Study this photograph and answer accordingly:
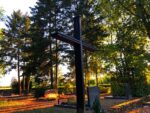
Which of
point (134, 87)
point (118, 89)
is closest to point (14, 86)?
point (118, 89)

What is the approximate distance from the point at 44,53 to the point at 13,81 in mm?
8111

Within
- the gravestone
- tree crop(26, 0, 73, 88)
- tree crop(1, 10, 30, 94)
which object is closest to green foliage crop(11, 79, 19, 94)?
tree crop(1, 10, 30, 94)

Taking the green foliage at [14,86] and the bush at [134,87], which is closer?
the bush at [134,87]

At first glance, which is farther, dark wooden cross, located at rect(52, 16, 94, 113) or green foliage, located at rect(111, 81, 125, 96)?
green foliage, located at rect(111, 81, 125, 96)

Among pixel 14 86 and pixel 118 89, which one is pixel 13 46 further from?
pixel 118 89

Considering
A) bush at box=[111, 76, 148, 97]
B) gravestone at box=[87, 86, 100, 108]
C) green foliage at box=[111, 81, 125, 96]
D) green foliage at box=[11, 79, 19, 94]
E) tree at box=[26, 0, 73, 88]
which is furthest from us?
green foliage at box=[11, 79, 19, 94]

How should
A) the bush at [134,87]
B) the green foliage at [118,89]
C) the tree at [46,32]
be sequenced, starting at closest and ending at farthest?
the bush at [134,87] < the green foliage at [118,89] < the tree at [46,32]

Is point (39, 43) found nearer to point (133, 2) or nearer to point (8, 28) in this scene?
point (8, 28)

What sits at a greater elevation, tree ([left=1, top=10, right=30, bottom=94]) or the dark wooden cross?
tree ([left=1, top=10, right=30, bottom=94])

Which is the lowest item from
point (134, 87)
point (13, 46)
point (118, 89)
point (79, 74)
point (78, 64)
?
point (118, 89)

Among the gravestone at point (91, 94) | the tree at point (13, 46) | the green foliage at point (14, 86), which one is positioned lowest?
the gravestone at point (91, 94)

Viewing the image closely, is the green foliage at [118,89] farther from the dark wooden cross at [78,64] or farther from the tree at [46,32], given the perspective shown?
the dark wooden cross at [78,64]

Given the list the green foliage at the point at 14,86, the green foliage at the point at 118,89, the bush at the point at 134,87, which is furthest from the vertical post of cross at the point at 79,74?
the green foliage at the point at 14,86

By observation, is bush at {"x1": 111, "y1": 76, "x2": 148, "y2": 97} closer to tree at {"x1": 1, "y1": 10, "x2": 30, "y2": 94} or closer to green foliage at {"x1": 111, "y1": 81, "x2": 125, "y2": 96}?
green foliage at {"x1": 111, "y1": 81, "x2": 125, "y2": 96}
